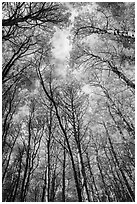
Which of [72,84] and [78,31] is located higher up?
[78,31]

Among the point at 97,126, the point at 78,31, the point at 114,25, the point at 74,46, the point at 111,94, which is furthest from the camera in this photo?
the point at 97,126

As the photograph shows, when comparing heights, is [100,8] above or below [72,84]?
above

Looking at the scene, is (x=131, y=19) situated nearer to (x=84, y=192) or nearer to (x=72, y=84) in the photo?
(x=72, y=84)

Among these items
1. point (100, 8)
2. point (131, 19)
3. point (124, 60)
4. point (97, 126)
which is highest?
point (100, 8)

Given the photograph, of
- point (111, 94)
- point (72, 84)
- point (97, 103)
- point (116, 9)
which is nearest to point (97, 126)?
point (97, 103)

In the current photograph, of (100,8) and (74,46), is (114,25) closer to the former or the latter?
Answer: (100,8)

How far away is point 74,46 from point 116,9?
254 cm

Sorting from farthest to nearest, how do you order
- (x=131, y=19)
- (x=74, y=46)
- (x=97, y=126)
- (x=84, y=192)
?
(x=97, y=126) < (x=74, y=46) < (x=131, y=19) < (x=84, y=192)

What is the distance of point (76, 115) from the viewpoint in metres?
5.17

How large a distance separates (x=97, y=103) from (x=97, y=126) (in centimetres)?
247

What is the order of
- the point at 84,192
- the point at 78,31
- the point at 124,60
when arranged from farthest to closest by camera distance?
the point at 78,31
the point at 124,60
the point at 84,192

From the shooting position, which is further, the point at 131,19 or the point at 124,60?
the point at 124,60

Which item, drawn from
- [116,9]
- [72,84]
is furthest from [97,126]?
[116,9]

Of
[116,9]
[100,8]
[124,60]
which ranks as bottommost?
[124,60]
